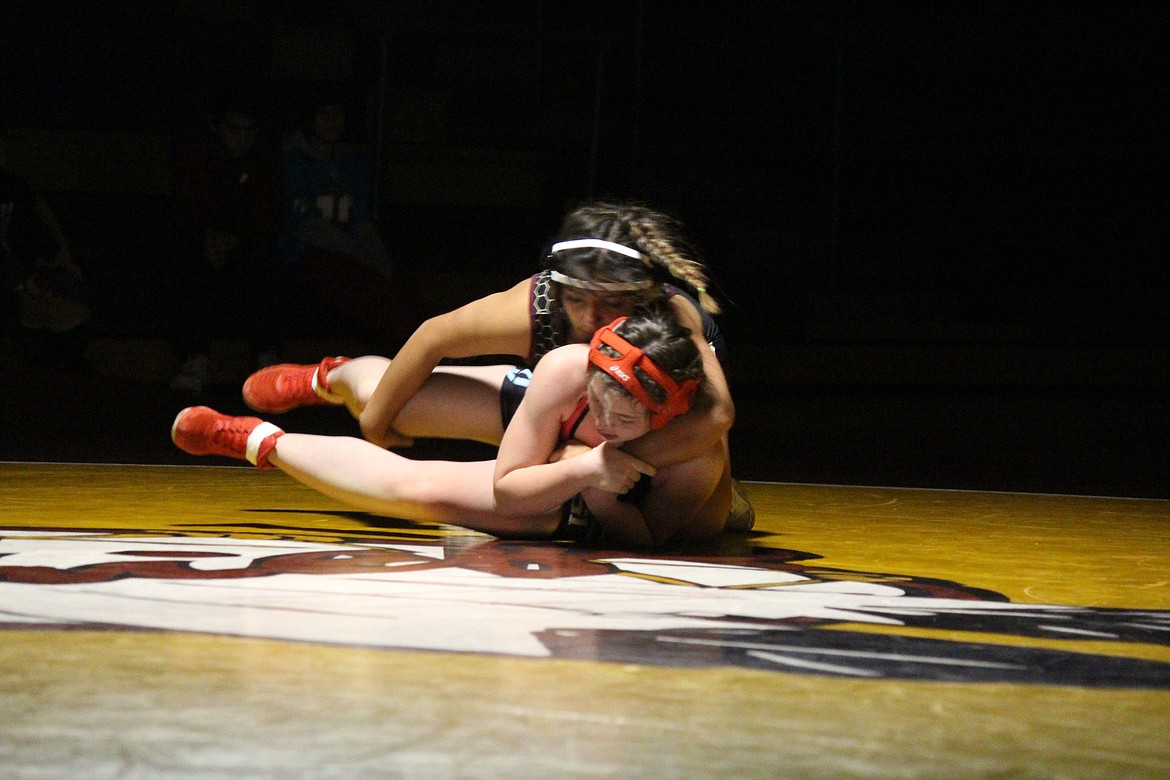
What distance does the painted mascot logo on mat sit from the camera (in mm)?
1785

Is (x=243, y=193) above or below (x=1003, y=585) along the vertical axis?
above

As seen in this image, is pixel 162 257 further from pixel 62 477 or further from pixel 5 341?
pixel 62 477

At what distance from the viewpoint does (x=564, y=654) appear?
1763 mm

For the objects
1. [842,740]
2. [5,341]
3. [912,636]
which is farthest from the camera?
[5,341]

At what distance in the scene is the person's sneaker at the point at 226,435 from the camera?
3.05 meters

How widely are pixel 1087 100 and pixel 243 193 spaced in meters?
5.25

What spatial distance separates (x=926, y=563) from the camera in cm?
264

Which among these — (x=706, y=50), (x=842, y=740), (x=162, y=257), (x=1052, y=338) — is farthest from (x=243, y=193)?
(x=842, y=740)

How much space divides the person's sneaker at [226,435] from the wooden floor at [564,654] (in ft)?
0.50

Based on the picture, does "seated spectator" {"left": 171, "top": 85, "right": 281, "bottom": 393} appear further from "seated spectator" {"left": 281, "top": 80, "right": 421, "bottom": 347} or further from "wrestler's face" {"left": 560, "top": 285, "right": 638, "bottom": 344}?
"wrestler's face" {"left": 560, "top": 285, "right": 638, "bottom": 344}

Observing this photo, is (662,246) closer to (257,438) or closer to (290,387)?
(257,438)

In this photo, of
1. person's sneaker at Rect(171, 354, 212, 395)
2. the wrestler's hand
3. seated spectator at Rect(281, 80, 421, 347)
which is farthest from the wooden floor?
seated spectator at Rect(281, 80, 421, 347)

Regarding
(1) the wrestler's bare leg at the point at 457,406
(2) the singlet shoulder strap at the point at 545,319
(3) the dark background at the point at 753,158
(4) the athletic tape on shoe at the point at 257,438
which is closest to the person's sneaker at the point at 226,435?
(4) the athletic tape on shoe at the point at 257,438

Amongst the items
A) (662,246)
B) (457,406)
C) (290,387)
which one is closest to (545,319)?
(662,246)
